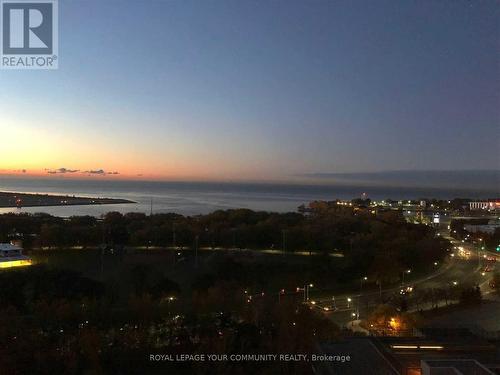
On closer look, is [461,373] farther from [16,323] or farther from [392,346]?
[16,323]

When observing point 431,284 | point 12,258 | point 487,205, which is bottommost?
point 431,284

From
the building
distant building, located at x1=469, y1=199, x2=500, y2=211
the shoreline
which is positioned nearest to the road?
the building

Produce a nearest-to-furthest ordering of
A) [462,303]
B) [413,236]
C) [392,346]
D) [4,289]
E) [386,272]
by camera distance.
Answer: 1. [392,346]
2. [4,289]
3. [462,303]
4. [386,272]
5. [413,236]

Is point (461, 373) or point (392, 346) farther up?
point (461, 373)

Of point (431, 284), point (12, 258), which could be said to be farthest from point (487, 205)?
point (12, 258)

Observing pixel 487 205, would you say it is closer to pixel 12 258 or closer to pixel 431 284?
pixel 431 284

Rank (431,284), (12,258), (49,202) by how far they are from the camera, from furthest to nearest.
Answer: (49,202) < (12,258) < (431,284)

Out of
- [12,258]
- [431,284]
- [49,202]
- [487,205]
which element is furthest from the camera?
[487,205]

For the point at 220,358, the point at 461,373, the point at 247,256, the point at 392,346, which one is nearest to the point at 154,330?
the point at 220,358

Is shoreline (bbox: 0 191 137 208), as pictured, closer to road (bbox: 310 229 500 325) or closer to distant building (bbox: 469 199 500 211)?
road (bbox: 310 229 500 325)
